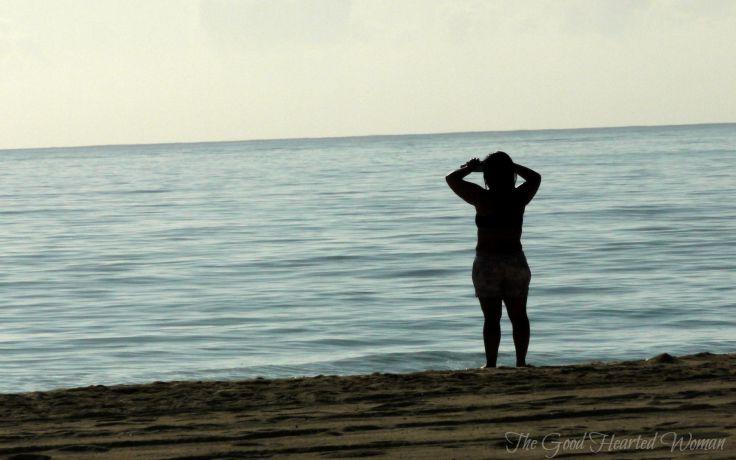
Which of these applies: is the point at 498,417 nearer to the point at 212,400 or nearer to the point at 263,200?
the point at 212,400

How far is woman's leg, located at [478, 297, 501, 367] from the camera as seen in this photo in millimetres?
8336

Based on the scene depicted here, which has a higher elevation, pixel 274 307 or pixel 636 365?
pixel 636 365

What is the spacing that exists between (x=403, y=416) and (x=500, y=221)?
1.87 metres

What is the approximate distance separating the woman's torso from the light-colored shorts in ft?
0.17

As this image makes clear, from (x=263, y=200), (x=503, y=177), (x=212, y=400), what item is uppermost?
(x=503, y=177)

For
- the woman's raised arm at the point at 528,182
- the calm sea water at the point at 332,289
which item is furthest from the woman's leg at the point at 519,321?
the calm sea water at the point at 332,289

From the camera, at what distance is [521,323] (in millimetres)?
8516

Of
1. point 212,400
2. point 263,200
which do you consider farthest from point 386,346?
point 263,200

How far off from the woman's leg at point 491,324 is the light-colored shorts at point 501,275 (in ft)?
0.32

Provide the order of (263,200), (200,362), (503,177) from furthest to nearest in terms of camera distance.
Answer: (263,200)
(200,362)
(503,177)

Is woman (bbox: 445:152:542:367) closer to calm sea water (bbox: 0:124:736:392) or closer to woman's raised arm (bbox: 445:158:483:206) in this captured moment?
woman's raised arm (bbox: 445:158:483:206)

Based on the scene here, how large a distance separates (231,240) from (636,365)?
19.2 metres

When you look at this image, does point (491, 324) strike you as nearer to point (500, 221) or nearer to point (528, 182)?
point (500, 221)

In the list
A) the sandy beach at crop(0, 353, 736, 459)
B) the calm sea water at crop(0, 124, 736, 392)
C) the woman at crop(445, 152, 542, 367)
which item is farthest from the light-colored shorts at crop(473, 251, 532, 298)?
the calm sea water at crop(0, 124, 736, 392)
